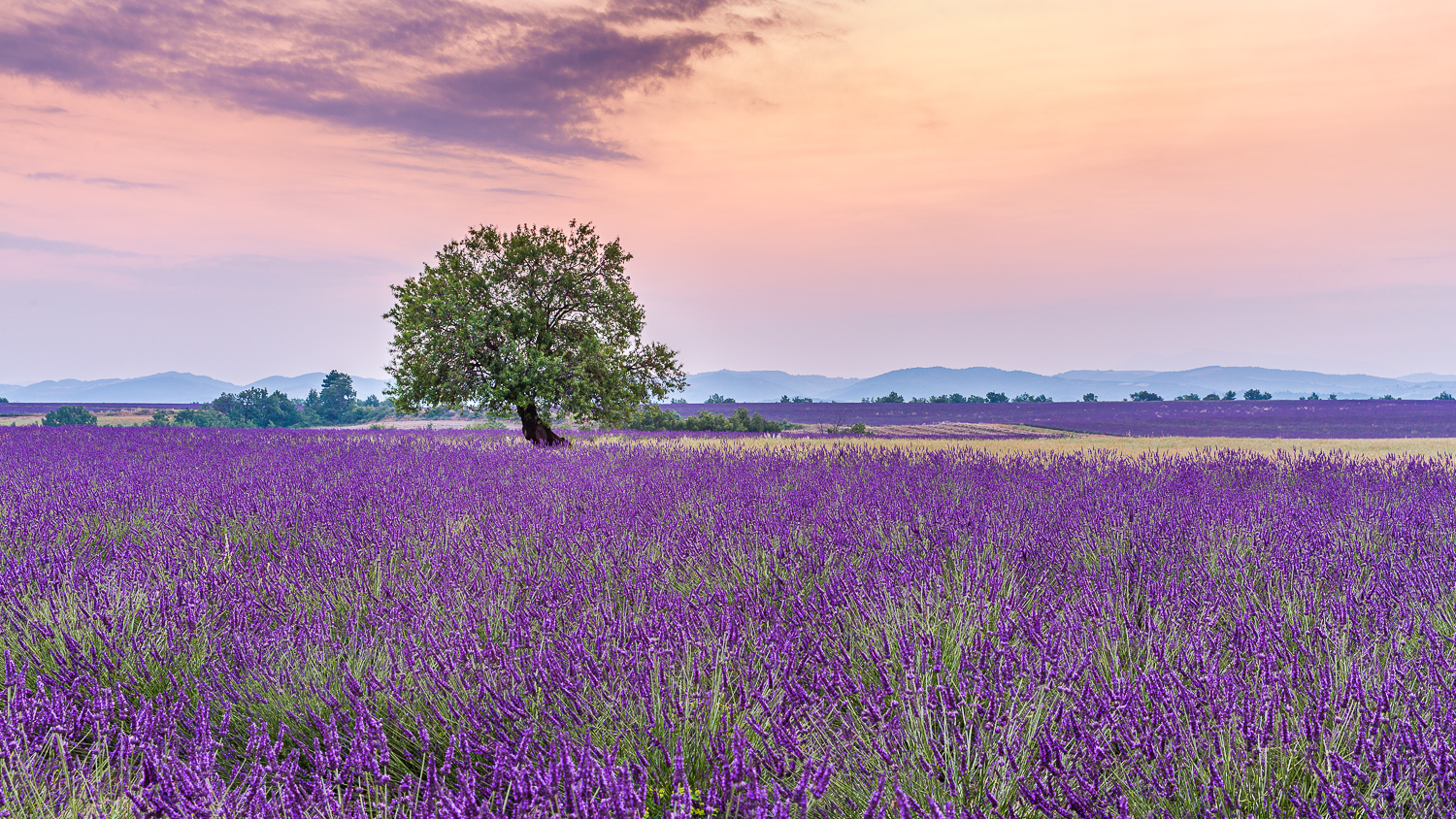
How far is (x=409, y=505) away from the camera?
5.12 m

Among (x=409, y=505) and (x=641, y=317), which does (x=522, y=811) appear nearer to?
(x=409, y=505)

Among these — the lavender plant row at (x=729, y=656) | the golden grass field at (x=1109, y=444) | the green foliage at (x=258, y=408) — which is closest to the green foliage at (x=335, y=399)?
the green foliage at (x=258, y=408)

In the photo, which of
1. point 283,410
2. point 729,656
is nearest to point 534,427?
point 729,656

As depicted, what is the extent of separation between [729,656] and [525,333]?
13.1m

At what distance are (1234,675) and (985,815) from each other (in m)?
1.16

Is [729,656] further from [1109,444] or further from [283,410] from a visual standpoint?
[283,410]

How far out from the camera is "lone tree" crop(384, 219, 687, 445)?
13.6 metres

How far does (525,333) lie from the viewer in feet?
47.0

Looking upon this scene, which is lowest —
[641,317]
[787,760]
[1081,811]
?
[787,760]

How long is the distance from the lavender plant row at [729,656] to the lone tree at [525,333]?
8409 mm

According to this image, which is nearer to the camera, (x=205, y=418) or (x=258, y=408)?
(x=205, y=418)

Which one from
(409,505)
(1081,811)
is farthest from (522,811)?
(409,505)

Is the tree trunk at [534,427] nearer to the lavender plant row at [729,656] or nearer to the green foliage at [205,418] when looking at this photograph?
the lavender plant row at [729,656]

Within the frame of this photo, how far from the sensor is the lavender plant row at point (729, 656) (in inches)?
57.6
